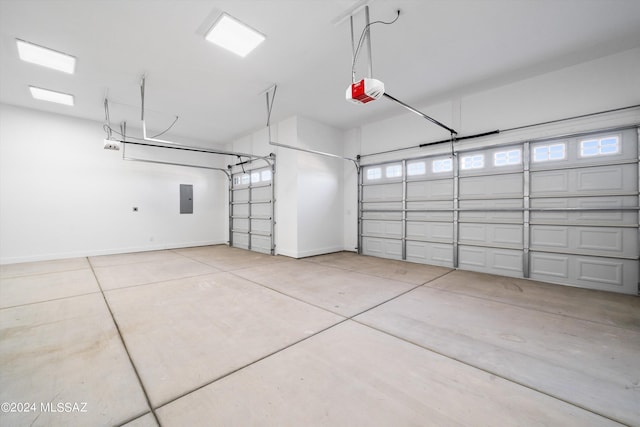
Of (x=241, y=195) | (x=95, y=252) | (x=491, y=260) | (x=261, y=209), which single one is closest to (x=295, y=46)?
(x=261, y=209)

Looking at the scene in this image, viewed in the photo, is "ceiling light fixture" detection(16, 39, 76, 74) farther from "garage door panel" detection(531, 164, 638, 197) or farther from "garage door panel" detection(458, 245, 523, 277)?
"garage door panel" detection(531, 164, 638, 197)

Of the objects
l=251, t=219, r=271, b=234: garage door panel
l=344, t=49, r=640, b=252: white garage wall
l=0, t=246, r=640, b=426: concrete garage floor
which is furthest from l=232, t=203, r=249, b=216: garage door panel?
l=344, t=49, r=640, b=252: white garage wall

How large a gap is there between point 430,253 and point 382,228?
1.34m

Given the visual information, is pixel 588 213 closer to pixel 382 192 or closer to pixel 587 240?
pixel 587 240

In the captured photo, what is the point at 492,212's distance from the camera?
4.80m

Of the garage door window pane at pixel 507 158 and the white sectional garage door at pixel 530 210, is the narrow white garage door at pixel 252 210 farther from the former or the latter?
the garage door window pane at pixel 507 158

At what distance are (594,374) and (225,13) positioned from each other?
193 inches

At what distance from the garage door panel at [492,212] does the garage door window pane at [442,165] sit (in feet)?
2.58

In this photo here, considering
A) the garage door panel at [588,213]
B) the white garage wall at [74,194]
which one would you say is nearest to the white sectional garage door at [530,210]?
the garage door panel at [588,213]

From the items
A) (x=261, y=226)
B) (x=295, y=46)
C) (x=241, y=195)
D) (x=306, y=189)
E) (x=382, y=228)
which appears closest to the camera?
(x=295, y=46)

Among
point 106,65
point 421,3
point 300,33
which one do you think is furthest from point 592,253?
point 106,65

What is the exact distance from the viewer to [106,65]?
399 cm

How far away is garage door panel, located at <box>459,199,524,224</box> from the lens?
14.8ft

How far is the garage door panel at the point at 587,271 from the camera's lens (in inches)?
142
